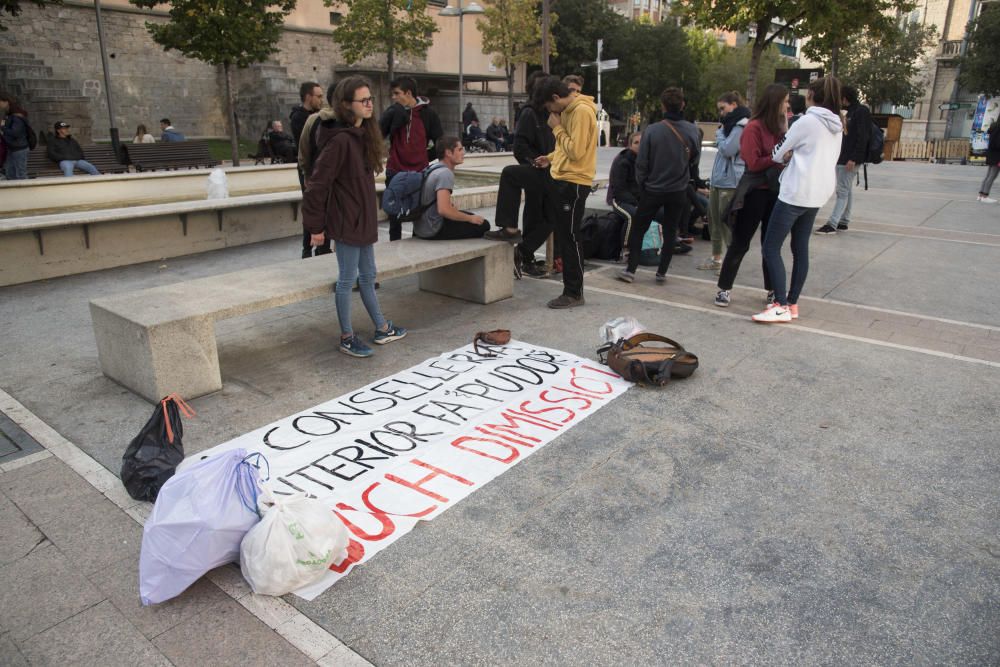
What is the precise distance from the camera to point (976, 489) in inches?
135

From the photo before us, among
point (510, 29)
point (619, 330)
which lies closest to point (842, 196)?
point (619, 330)

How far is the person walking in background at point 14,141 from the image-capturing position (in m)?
11.7

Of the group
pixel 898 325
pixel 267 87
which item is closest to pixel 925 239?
pixel 898 325

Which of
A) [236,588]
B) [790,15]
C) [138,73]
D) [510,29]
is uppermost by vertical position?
[510,29]

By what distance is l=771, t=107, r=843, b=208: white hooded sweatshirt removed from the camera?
550cm

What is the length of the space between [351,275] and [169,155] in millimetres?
13322

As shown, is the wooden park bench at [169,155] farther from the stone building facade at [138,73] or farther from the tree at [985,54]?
the tree at [985,54]

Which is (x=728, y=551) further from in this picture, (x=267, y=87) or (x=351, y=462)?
(x=267, y=87)

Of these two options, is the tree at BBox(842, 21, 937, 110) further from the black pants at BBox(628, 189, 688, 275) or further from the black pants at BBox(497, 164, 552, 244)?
the black pants at BBox(497, 164, 552, 244)

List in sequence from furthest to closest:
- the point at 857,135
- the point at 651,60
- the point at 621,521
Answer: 1. the point at 651,60
2. the point at 857,135
3. the point at 621,521

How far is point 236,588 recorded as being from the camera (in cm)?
279

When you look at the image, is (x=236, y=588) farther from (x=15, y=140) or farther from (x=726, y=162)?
(x=15, y=140)

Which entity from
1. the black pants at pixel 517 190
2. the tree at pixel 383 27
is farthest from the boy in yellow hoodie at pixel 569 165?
the tree at pixel 383 27

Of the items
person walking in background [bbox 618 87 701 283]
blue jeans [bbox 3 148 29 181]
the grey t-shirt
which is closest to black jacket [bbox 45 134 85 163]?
blue jeans [bbox 3 148 29 181]
